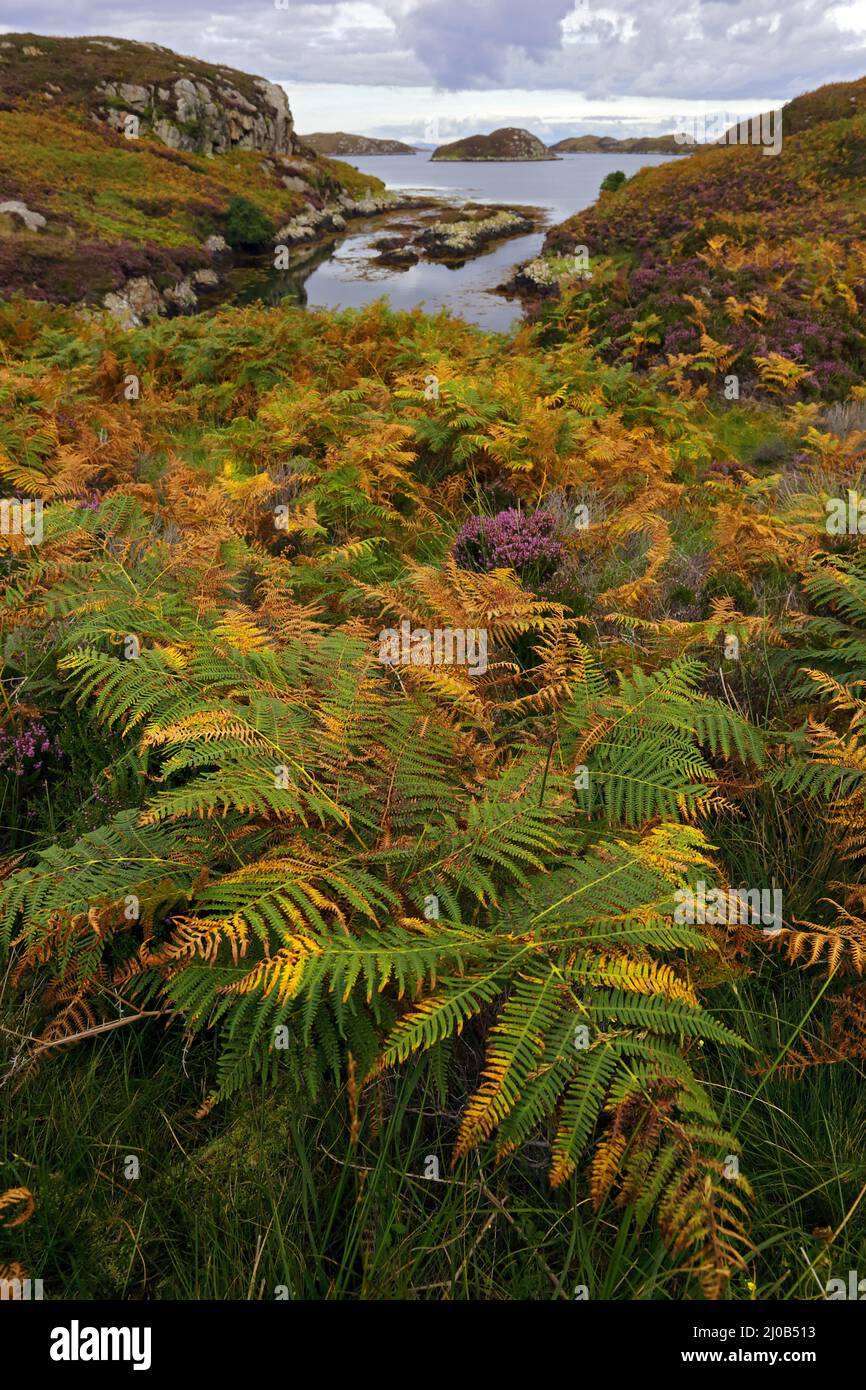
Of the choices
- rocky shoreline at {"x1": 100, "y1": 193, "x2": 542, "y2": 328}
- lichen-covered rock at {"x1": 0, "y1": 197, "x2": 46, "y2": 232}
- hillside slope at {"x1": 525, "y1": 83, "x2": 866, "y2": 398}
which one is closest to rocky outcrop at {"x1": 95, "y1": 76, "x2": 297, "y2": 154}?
rocky shoreline at {"x1": 100, "y1": 193, "x2": 542, "y2": 328}

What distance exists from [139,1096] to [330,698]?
1258 mm

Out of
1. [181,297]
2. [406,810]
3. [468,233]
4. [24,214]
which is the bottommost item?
[406,810]

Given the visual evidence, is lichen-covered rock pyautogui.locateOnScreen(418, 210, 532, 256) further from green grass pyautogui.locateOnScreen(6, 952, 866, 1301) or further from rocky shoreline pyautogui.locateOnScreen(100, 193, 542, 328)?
green grass pyautogui.locateOnScreen(6, 952, 866, 1301)

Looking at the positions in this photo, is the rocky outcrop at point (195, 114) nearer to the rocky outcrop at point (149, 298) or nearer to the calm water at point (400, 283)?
the calm water at point (400, 283)

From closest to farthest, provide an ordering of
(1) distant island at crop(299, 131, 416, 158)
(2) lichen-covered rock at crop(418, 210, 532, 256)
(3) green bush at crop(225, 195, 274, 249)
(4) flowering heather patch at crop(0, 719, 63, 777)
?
(4) flowering heather patch at crop(0, 719, 63, 777) → (2) lichen-covered rock at crop(418, 210, 532, 256) → (3) green bush at crop(225, 195, 274, 249) → (1) distant island at crop(299, 131, 416, 158)

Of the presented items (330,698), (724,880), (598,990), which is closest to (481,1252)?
(598,990)

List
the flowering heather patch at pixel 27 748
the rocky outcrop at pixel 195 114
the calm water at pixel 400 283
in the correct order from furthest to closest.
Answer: the rocky outcrop at pixel 195 114, the calm water at pixel 400 283, the flowering heather patch at pixel 27 748

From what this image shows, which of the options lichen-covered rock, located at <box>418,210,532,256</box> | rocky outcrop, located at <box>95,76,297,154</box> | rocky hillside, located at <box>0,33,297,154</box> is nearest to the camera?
lichen-covered rock, located at <box>418,210,532,256</box>

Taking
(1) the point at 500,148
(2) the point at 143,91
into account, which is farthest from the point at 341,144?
(2) the point at 143,91

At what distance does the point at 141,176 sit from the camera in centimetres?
3575

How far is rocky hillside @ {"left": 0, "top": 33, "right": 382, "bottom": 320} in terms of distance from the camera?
22.5 m

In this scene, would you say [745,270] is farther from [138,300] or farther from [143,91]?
[143,91]

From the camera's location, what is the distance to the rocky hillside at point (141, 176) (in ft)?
73.8

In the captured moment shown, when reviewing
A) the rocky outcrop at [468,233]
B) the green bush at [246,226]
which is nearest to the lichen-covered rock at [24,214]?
the green bush at [246,226]
